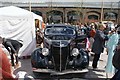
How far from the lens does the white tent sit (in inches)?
474

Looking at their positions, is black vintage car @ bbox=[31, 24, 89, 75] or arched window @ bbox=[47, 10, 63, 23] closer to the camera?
black vintage car @ bbox=[31, 24, 89, 75]

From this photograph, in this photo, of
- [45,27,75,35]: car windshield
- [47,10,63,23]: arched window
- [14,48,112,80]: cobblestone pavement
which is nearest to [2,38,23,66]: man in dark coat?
[14,48,112,80]: cobblestone pavement

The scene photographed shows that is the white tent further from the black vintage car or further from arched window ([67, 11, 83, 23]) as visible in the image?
arched window ([67, 11, 83, 23])

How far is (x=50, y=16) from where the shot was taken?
54312 millimetres

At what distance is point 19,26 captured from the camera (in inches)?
489

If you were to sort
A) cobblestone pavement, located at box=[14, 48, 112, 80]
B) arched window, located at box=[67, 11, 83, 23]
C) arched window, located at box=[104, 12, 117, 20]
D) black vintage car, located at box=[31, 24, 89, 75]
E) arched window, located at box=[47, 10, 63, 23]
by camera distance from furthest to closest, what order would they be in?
1. arched window, located at box=[104, 12, 117, 20]
2. arched window, located at box=[67, 11, 83, 23]
3. arched window, located at box=[47, 10, 63, 23]
4. cobblestone pavement, located at box=[14, 48, 112, 80]
5. black vintage car, located at box=[31, 24, 89, 75]

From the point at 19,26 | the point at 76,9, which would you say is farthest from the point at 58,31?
the point at 76,9

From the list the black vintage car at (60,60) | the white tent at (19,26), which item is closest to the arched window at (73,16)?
the white tent at (19,26)

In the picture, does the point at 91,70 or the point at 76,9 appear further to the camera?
the point at 76,9

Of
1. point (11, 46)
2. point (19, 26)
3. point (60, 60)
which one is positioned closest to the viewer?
point (60, 60)

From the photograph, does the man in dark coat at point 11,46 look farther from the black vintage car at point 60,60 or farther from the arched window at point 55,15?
the arched window at point 55,15

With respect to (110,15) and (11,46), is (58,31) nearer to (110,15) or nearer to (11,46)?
(11,46)

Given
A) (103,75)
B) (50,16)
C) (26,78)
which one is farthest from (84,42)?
(50,16)

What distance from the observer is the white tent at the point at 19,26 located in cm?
1203
